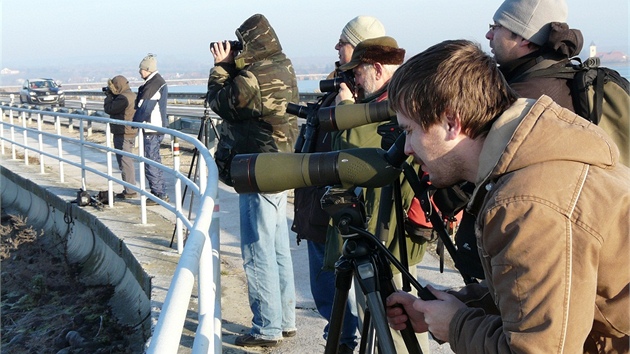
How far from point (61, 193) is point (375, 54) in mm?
7193

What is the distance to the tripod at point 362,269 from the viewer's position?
2.28 m

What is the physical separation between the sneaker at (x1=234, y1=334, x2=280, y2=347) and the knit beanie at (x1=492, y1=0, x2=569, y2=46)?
226 cm

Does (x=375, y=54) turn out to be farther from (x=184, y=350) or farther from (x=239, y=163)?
(x=184, y=350)

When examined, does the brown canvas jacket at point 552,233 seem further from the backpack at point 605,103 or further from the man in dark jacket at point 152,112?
the man in dark jacket at point 152,112

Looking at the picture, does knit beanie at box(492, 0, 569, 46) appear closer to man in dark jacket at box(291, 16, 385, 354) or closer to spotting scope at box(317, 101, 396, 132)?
spotting scope at box(317, 101, 396, 132)

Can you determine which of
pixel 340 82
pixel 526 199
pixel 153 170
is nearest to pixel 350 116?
pixel 340 82

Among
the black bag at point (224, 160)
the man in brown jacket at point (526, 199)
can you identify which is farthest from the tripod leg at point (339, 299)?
the black bag at point (224, 160)

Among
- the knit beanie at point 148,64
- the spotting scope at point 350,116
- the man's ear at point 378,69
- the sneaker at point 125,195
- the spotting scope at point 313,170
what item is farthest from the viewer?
the knit beanie at point 148,64

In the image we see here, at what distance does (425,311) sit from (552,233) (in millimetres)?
553

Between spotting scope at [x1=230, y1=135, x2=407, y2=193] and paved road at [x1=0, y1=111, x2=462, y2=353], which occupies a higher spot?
spotting scope at [x1=230, y1=135, x2=407, y2=193]

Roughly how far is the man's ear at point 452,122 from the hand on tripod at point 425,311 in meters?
0.46

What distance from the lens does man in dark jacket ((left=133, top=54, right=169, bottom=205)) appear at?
9312 millimetres

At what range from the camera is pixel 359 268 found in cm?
233

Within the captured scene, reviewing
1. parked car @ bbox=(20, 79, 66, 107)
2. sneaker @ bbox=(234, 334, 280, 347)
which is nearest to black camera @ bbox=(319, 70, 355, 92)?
sneaker @ bbox=(234, 334, 280, 347)
